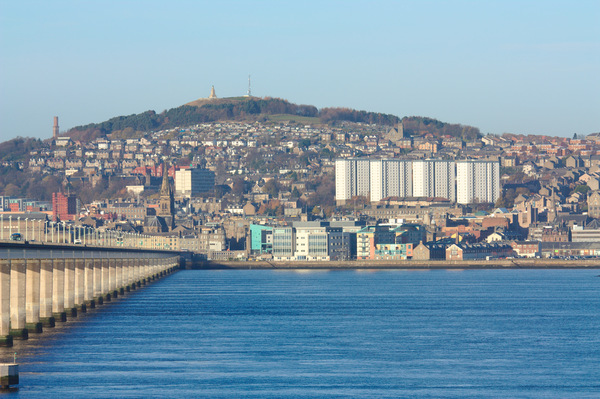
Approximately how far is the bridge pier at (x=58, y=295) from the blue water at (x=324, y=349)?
966 millimetres

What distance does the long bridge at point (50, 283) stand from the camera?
38.7 meters

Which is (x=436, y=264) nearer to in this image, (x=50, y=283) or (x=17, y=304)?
(x=50, y=283)

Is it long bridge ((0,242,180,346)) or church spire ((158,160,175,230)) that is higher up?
church spire ((158,160,175,230))

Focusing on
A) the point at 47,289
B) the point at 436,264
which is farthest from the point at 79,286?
the point at 436,264

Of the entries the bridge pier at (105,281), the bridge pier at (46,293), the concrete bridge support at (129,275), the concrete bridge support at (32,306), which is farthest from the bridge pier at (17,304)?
the concrete bridge support at (129,275)

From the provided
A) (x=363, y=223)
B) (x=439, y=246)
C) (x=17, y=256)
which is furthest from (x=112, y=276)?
(x=363, y=223)

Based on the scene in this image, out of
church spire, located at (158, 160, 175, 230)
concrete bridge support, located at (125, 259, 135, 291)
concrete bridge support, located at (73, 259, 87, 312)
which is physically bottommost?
concrete bridge support, located at (125, 259, 135, 291)

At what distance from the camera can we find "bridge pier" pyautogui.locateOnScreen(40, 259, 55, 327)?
149 ft

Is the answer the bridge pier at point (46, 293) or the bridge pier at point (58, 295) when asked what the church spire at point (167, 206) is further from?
the bridge pier at point (46, 293)

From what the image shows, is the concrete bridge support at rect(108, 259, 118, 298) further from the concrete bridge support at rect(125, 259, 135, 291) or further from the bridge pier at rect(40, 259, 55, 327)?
the bridge pier at rect(40, 259, 55, 327)

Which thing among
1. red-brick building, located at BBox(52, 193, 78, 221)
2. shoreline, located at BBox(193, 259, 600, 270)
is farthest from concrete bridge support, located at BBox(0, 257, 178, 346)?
red-brick building, located at BBox(52, 193, 78, 221)

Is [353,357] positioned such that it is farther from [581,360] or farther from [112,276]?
[112,276]

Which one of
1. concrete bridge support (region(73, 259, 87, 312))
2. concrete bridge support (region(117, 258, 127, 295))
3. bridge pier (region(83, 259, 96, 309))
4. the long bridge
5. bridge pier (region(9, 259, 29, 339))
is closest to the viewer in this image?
the long bridge

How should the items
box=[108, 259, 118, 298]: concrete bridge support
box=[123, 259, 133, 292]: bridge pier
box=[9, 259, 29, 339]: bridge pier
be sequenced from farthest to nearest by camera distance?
box=[123, 259, 133, 292]: bridge pier, box=[108, 259, 118, 298]: concrete bridge support, box=[9, 259, 29, 339]: bridge pier
